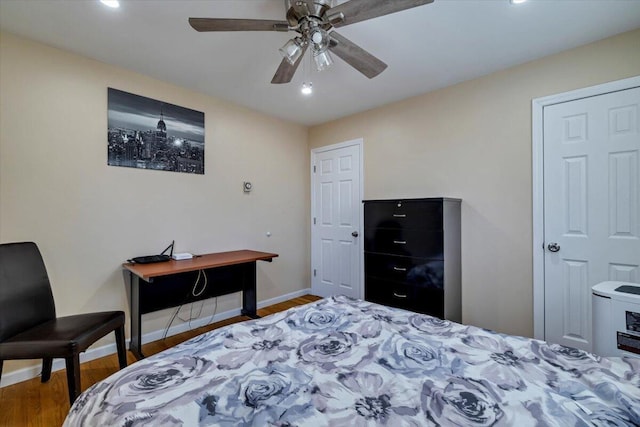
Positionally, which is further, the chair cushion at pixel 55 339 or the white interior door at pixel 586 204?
the white interior door at pixel 586 204

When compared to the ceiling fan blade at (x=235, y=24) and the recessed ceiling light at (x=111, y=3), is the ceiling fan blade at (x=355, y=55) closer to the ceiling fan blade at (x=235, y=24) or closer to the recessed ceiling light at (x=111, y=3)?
the ceiling fan blade at (x=235, y=24)

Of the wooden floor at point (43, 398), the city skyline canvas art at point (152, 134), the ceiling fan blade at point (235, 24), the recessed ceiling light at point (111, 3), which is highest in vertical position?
the recessed ceiling light at point (111, 3)

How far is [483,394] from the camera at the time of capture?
98 cm

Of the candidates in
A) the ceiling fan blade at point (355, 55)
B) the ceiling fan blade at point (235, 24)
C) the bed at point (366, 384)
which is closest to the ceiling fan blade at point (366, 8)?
the ceiling fan blade at point (355, 55)

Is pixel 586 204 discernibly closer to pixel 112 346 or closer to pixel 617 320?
pixel 617 320

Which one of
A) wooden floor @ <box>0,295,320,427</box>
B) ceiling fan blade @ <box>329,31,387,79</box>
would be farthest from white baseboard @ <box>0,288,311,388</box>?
ceiling fan blade @ <box>329,31,387,79</box>

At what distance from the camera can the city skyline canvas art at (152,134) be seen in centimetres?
260

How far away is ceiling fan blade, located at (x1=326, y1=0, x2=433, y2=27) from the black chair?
95.1 inches

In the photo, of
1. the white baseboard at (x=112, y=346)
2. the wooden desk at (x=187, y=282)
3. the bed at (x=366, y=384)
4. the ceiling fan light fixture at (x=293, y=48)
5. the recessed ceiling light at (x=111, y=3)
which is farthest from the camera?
the wooden desk at (x=187, y=282)

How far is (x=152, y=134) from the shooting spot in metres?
2.81

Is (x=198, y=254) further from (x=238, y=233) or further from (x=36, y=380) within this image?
(x=36, y=380)

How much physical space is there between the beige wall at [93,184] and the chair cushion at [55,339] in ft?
1.82

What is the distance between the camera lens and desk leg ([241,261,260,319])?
3309mm

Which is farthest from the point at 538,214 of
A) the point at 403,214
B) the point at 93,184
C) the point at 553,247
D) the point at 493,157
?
the point at 93,184
